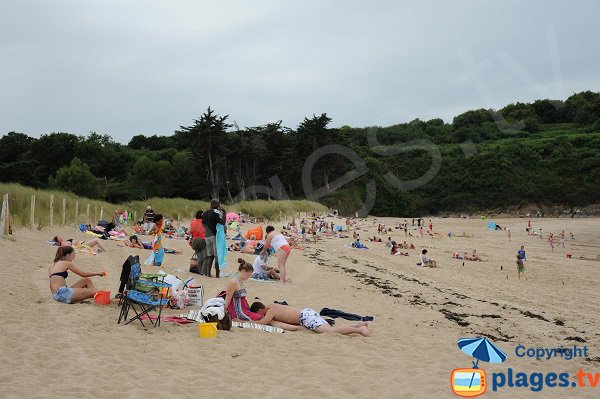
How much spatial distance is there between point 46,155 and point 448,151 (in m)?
47.9

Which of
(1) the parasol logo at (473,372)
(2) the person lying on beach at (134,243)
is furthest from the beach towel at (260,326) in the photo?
(2) the person lying on beach at (134,243)

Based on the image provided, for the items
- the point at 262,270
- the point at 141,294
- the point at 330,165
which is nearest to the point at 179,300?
the point at 141,294

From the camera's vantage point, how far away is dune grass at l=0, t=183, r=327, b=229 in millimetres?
14887

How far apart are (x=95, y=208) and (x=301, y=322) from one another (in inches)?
609

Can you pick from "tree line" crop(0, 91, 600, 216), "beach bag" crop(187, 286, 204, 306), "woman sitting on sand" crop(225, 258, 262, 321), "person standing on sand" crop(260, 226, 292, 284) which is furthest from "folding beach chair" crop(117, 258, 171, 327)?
"tree line" crop(0, 91, 600, 216)

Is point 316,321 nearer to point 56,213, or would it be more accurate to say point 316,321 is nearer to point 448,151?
point 56,213

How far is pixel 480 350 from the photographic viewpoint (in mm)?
4805

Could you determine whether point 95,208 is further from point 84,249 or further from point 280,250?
point 280,250

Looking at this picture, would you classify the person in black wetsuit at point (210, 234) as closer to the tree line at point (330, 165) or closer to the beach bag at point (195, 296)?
the beach bag at point (195, 296)

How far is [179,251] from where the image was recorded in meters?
13.3

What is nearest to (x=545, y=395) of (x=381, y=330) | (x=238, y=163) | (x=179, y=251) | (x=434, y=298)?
(x=381, y=330)

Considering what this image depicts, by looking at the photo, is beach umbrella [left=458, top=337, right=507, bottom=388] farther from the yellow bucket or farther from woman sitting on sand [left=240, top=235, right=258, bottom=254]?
woman sitting on sand [left=240, top=235, right=258, bottom=254]

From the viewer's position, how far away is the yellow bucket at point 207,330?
17.9 ft

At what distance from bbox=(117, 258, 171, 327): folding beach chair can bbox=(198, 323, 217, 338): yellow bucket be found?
60 centimetres
